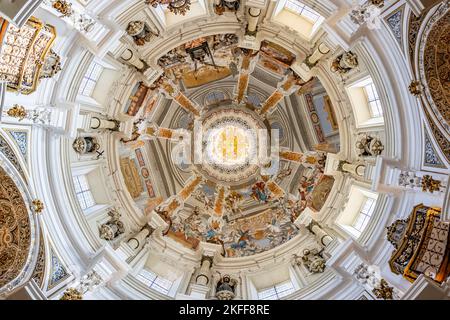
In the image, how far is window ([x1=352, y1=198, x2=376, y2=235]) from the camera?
572 inches

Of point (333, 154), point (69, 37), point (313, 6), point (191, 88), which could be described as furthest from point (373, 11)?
point (191, 88)

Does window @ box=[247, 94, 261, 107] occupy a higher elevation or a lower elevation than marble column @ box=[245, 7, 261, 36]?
lower

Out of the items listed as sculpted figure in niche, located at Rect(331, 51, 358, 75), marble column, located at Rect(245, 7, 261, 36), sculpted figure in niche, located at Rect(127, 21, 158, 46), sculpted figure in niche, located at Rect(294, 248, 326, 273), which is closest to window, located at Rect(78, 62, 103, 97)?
sculpted figure in niche, located at Rect(127, 21, 158, 46)

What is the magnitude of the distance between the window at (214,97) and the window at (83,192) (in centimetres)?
→ 853

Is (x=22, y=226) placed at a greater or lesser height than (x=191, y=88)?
lesser

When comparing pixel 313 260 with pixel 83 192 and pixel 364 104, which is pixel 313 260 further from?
pixel 83 192

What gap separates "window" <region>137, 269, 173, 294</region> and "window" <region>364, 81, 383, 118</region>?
11.1 metres

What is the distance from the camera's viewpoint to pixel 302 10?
14.6 m

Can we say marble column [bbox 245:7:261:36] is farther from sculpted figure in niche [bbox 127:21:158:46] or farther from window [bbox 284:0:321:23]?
sculpted figure in niche [bbox 127:21:158:46]

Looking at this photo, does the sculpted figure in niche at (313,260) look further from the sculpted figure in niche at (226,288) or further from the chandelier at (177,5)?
the chandelier at (177,5)

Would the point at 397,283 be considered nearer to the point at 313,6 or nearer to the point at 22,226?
the point at 313,6
